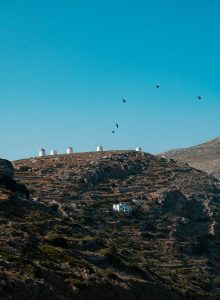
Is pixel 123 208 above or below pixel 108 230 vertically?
above

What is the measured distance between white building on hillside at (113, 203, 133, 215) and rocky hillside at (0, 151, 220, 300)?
3.43 ft

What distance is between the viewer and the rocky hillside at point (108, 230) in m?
36.2

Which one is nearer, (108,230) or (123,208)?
(108,230)

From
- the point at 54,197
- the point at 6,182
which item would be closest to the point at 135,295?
the point at 6,182

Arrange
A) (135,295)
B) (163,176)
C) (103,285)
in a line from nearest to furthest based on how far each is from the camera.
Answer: (103,285)
(135,295)
(163,176)

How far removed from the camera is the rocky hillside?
119ft

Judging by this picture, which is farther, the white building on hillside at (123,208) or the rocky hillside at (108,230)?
the white building on hillside at (123,208)

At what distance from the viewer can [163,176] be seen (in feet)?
403

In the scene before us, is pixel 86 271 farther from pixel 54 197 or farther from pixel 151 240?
pixel 54 197

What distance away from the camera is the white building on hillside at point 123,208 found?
91750 millimetres

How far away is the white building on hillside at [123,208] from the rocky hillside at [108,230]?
3.43 feet

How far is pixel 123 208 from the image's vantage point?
9256cm

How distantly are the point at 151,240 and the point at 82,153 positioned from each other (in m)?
71.1

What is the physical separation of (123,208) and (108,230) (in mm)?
10137
